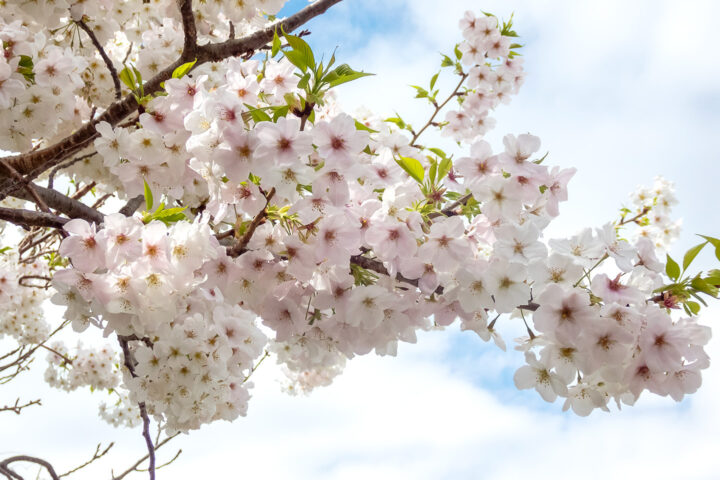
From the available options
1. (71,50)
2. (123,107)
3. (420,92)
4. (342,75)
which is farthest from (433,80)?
(342,75)

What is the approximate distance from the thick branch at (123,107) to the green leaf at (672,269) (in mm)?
1588

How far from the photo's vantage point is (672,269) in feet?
5.33

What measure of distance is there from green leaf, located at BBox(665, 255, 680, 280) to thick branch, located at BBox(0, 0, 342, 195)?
5.21 feet

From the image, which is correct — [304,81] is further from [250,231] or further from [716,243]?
[716,243]

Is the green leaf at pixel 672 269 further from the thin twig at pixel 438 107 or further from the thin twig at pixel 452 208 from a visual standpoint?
the thin twig at pixel 438 107

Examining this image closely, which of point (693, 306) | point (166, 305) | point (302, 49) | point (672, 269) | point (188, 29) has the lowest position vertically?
point (693, 306)

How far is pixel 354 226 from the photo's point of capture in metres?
1.57

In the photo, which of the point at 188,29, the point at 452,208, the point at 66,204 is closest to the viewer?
the point at 452,208

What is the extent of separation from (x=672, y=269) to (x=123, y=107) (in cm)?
239

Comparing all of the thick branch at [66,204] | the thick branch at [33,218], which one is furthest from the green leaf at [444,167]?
the thick branch at [66,204]

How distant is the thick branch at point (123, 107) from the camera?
2.36 m

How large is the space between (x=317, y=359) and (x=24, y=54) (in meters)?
1.74

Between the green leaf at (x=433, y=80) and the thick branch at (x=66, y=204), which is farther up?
the green leaf at (x=433, y=80)

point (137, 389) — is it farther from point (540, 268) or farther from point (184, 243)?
point (540, 268)
